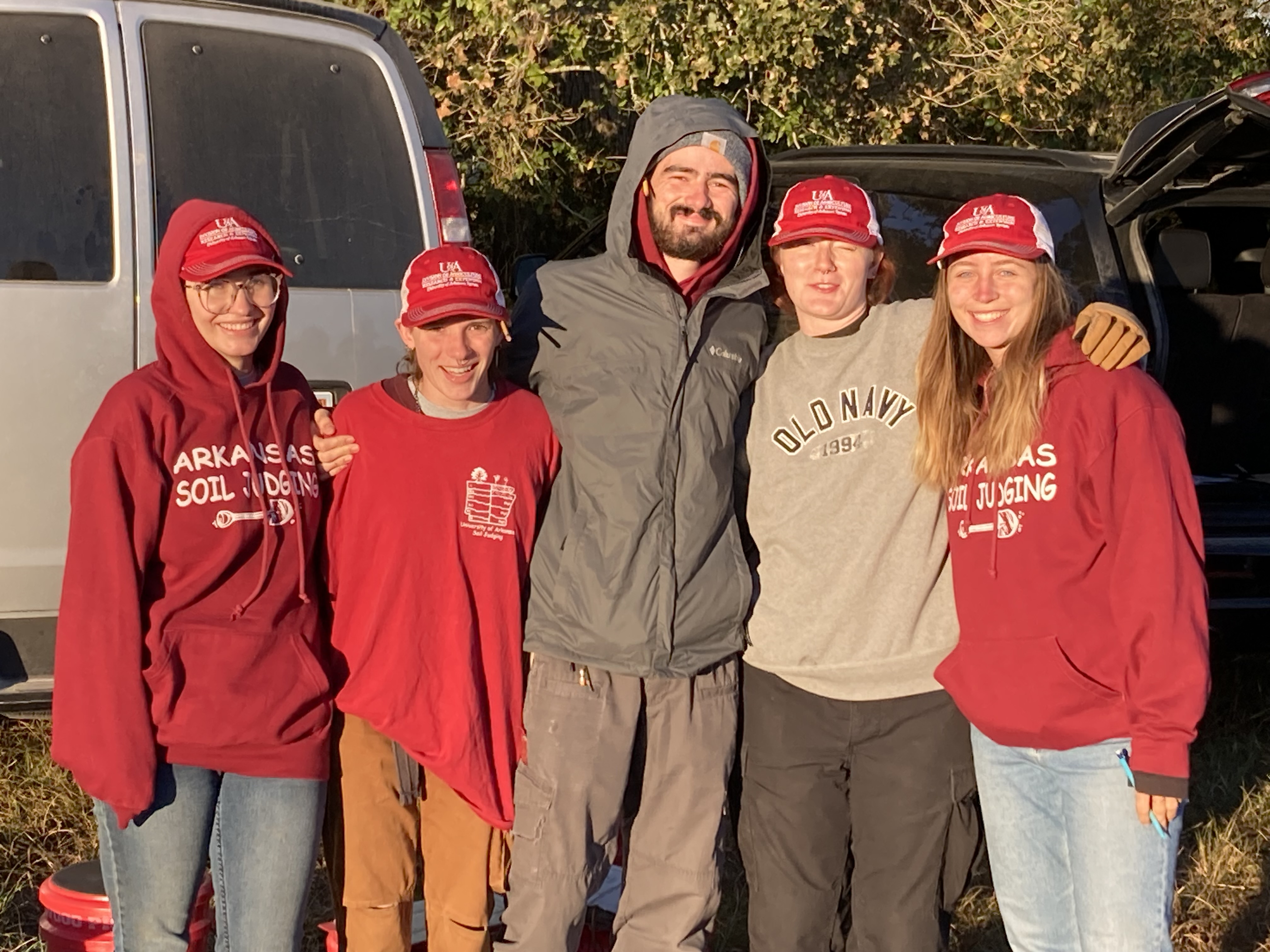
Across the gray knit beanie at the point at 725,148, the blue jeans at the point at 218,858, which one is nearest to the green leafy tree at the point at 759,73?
the gray knit beanie at the point at 725,148

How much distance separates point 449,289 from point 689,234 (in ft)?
1.92

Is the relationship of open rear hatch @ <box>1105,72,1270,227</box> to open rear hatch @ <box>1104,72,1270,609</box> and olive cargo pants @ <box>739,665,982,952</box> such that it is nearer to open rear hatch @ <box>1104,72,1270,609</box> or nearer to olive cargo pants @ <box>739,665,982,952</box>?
open rear hatch @ <box>1104,72,1270,609</box>

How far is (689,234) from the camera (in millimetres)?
3396

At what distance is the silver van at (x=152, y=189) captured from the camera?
12.3 feet

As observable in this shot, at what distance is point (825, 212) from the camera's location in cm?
323

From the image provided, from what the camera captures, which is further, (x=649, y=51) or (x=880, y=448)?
(x=649, y=51)

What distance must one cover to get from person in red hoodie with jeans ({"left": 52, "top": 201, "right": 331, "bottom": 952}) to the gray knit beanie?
3.29 ft

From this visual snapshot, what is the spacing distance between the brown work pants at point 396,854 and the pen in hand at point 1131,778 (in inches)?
52.2

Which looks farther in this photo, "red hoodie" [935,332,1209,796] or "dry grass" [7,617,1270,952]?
"dry grass" [7,617,1270,952]

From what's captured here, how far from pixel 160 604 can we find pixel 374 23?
2166mm

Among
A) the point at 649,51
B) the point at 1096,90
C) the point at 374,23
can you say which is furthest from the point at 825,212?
the point at 1096,90

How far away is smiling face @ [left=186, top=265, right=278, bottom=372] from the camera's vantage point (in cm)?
294

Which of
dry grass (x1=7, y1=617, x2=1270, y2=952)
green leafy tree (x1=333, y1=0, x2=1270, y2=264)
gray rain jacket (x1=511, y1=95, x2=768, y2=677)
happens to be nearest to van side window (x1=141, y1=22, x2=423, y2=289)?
gray rain jacket (x1=511, y1=95, x2=768, y2=677)

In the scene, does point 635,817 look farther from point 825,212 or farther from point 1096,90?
point 1096,90
